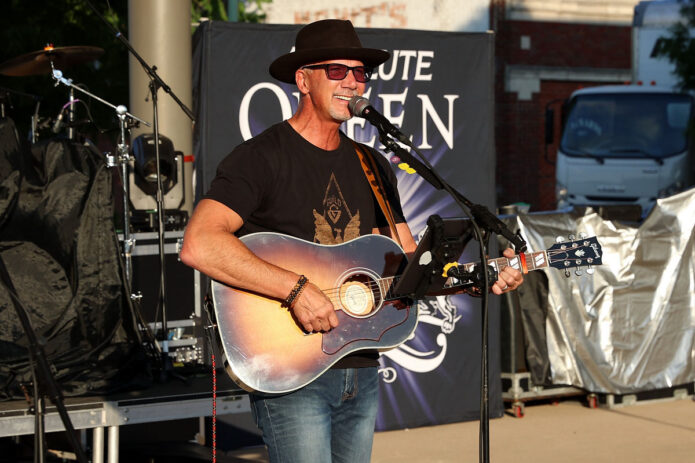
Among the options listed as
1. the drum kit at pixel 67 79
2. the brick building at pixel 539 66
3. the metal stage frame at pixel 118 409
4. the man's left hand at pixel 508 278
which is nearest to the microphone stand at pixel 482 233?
the man's left hand at pixel 508 278

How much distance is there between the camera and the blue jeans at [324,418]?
343 centimetres

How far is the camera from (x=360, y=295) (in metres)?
3.76

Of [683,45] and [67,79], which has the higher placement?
[683,45]

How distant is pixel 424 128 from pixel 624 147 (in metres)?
9.19

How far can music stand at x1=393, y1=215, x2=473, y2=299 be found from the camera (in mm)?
3451

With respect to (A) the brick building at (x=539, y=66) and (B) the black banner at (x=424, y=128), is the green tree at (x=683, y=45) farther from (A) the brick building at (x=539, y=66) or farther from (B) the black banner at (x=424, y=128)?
(B) the black banner at (x=424, y=128)

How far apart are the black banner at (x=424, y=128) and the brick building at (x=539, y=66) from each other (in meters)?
16.3

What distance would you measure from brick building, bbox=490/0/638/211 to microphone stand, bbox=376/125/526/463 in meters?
20.9

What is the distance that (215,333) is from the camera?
3.58m

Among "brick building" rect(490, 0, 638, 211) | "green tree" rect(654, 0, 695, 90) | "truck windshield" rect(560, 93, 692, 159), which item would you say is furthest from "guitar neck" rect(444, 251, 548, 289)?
"brick building" rect(490, 0, 638, 211)

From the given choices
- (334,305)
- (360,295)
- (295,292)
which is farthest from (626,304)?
(295,292)

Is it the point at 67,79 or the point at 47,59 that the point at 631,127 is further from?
the point at 67,79

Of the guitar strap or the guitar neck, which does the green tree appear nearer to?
the guitar neck

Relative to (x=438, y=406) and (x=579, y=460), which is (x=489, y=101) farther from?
(x=579, y=460)
